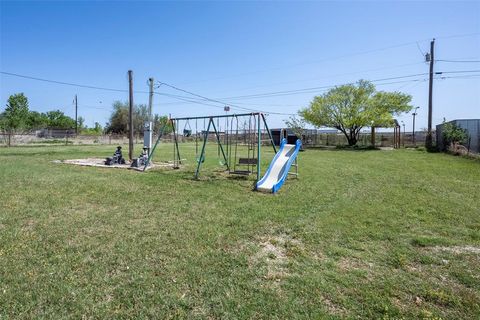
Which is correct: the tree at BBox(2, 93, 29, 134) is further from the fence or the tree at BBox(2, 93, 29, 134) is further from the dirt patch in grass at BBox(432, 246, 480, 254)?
the dirt patch in grass at BBox(432, 246, 480, 254)

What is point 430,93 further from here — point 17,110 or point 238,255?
point 17,110

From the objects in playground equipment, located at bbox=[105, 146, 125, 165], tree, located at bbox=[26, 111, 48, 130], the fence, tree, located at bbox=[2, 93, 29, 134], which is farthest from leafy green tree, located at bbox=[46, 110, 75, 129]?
playground equipment, located at bbox=[105, 146, 125, 165]

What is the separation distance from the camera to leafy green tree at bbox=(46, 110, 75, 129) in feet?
238

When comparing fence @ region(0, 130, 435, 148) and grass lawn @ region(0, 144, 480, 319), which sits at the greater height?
fence @ region(0, 130, 435, 148)

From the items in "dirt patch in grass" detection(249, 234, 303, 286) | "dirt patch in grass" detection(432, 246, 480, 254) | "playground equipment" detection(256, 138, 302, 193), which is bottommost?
"dirt patch in grass" detection(249, 234, 303, 286)

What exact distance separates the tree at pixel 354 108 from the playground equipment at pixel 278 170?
20784mm

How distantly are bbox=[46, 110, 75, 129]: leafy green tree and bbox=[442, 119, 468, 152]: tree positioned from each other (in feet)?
248

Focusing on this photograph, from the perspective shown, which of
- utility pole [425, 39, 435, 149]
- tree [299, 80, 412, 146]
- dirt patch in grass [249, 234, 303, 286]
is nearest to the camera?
dirt patch in grass [249, 234, 303, 286]

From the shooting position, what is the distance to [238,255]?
3.39 m

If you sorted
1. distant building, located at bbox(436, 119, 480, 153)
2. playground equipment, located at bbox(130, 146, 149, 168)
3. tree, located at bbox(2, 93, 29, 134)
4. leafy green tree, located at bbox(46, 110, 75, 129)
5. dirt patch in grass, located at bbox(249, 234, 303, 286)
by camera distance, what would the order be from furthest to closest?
leafy green tree, located at bbox(46, 110, 75, 129), tree, located at bbox(2, 93, 29, 134), distant building, located at bbox(436, 119, 480, 153), playground equipment, located at bbox(130, 146, 149, 168), dirt patch in grass, located at bbox(249, 234, 303, 286)

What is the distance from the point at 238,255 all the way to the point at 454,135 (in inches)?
789

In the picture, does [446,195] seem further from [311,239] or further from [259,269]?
[259,269]

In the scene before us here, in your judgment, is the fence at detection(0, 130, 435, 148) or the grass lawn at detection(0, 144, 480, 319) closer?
the grass lawn at detection(0, 144, 480, 319)

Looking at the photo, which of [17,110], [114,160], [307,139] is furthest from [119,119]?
[114,160]
